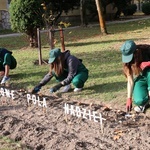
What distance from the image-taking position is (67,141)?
4.49 metres

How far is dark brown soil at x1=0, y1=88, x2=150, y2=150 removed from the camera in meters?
4.42

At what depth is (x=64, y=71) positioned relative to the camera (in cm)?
688

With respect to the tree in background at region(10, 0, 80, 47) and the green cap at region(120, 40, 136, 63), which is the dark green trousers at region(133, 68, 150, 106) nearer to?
the green cap at region(120, 40, 136, 63)

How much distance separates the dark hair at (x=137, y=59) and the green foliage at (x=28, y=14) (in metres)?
8.31

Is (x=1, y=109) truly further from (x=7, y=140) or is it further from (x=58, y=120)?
(x=7, y=140)

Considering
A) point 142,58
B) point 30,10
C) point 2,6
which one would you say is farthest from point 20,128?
point 2,6

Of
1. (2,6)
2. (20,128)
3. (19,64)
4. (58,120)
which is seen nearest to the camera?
(20,128)

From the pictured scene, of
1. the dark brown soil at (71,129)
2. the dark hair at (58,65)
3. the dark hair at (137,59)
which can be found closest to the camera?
the dark brown soil at (71,129)

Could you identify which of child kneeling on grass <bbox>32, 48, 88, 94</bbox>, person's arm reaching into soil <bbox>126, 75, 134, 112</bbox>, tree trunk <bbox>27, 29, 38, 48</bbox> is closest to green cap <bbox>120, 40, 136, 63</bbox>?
person's arm reaching into soil <bbox>126, 75, 134, 112</bbox>

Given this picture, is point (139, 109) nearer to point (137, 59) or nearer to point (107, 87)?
point (137, 59)

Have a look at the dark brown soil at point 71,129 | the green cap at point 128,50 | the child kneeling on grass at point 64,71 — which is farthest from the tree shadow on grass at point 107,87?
the green cap at point 128,50

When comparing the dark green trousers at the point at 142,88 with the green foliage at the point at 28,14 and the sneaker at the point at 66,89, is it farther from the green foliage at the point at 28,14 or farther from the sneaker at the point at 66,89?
the green foliage at the point at 28,14

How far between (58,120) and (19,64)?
202 inches

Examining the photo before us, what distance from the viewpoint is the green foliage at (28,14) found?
44.0 feet
